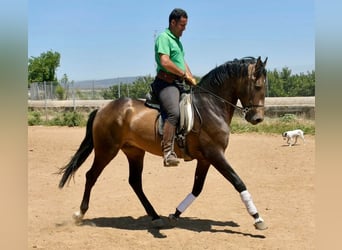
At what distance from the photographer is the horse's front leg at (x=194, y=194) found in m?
5.95

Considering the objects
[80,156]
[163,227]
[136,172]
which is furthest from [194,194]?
[80,156]

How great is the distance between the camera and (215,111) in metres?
5.79

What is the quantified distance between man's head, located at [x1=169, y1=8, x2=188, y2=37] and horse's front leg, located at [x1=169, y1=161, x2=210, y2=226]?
1.95 metres

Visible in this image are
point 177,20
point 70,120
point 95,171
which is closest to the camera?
point 177,20

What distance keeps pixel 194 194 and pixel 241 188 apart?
2.75 feet

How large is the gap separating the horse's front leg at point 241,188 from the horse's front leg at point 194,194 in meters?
0.55

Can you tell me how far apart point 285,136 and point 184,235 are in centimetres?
949

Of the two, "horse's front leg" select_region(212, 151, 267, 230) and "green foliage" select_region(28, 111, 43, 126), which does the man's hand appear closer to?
"horse's front leg" select_region(212, 151, 267, 230)

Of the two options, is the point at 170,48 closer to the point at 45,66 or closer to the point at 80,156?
the point at 80,156

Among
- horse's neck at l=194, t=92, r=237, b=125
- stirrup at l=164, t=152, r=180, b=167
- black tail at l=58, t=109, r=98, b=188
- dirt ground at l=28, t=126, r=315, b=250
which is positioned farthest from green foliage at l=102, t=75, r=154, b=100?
stirrup at l=164, t=152, r=180, b=167

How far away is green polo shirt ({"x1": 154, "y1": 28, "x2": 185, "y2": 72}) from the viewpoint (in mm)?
5430

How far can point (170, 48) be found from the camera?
218 inches
